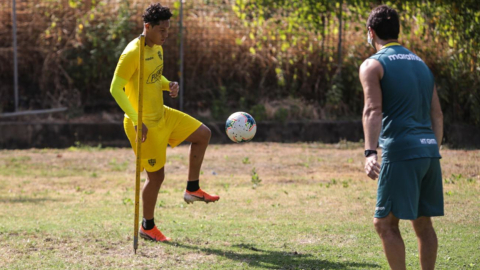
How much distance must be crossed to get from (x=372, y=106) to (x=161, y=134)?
272cm

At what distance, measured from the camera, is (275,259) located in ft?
19.4

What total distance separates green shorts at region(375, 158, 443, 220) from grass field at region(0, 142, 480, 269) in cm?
115

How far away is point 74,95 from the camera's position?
1527cm

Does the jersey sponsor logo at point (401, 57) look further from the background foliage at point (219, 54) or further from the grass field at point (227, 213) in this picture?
the background foliage at point (219, 54)

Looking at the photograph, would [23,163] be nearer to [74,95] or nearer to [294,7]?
[74,95]

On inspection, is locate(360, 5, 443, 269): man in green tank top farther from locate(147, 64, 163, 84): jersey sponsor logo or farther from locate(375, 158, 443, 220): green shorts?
locate(147, 64, 163, 84): jersey sponsor logo

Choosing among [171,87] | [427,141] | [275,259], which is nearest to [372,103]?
[427,141]

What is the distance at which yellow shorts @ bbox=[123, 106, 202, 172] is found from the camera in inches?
254

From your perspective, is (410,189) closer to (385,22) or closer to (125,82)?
(385,22)

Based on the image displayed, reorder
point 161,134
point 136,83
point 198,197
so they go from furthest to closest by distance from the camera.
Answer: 1. point 198,197
2. point 161,134
3. point 136,83

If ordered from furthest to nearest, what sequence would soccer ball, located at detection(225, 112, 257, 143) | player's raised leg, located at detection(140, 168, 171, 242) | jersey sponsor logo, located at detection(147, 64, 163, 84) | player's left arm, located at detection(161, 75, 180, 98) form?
soccer ball, located at detection(225, 112, 257, 143) → player's left arm, located at detection(161, 75, 180, 98) → player's raised leg, located at detection(140, 168, 171, 242) → jersey sponsor logo, located at detection(147, 64, 163, 84)

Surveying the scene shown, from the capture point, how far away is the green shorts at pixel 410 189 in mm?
4418

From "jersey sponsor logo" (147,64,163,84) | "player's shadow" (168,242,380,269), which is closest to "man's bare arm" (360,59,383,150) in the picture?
Result: "player's shadow" (168,242,380,269)

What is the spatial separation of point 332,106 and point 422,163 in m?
10.4
